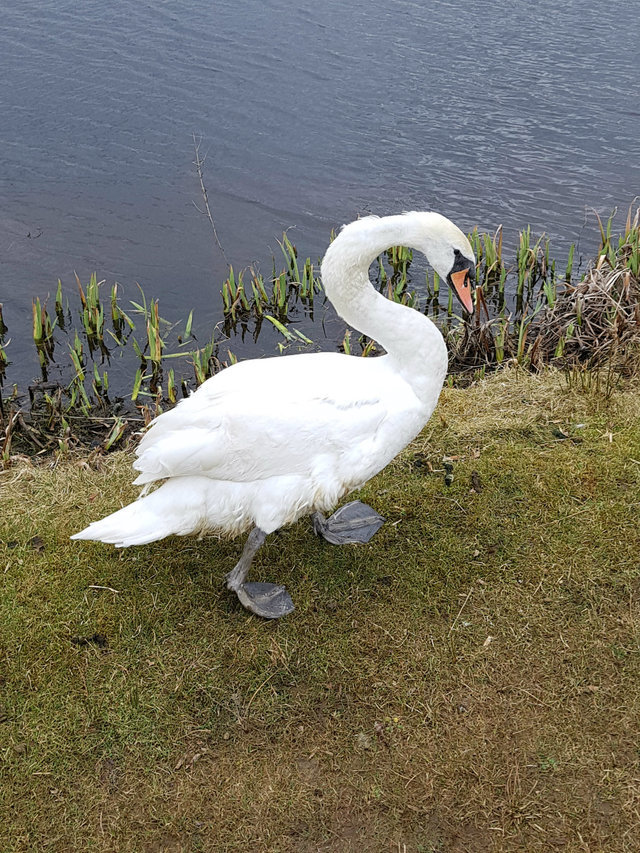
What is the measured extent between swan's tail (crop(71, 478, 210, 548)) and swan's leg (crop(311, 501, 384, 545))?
0.97 metres

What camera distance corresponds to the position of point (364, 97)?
12922mm

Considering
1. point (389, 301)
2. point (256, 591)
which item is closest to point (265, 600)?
point (256, 591)

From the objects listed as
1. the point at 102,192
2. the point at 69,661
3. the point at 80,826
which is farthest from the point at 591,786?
the point at 102,192

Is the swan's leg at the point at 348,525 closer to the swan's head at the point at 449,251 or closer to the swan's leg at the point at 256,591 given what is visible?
the swan's leg at the point at 256,591

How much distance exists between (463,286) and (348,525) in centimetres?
159

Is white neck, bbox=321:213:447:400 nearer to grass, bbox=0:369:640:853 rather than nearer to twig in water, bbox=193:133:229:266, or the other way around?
grass, bbox=0:369:640:853

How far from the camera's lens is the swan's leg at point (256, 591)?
4336 millimetres

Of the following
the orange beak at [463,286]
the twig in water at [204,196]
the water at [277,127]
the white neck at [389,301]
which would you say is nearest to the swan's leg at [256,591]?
the white neck at [389,301]

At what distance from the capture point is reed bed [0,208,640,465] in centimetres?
677

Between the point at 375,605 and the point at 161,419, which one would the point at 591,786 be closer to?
the point at 375,605

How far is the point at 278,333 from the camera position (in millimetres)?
8508

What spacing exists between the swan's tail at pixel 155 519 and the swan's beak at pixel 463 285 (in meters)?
1.78

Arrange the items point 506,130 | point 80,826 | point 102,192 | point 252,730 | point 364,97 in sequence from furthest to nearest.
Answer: point 364,97
point 506,130
point 102,192
point 252,730
point 80,826

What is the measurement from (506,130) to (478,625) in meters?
9.78
